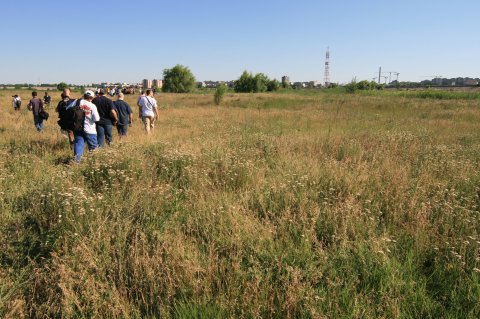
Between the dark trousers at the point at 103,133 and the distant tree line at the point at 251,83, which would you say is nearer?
the dark trousers at the point at 103,133

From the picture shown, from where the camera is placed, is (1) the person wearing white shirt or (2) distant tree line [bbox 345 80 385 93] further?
(2) distant tree line [bbox 345 80 385 93]

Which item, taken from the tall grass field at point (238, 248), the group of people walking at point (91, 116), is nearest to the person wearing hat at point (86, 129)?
the group of people walking at point (91, 116)

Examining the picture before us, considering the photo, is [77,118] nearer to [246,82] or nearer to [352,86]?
[352,86]

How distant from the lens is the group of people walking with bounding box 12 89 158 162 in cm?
663

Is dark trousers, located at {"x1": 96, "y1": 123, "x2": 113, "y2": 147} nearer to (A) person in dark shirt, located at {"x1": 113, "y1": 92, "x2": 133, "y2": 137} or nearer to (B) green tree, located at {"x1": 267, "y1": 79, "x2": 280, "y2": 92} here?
(A) person in dark shirt, located at {"x1": 113, "y1": 92, "x2": 133, "y2": 137}

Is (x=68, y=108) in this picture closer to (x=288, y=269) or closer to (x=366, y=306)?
(x=288, y=269)

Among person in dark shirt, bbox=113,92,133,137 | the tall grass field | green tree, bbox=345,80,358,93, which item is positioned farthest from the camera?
green tree, bbox=345,80,358,93

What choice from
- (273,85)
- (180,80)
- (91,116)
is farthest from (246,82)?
(91,116)

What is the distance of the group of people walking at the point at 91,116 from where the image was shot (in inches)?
261

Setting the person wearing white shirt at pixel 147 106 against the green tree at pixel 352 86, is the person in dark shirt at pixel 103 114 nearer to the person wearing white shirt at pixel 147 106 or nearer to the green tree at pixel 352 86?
the person wearing white shirt at pixel 147 106

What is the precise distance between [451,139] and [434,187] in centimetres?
651

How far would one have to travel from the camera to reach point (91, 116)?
6.75 meters

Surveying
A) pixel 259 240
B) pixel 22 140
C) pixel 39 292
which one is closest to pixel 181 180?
pixel 259 240

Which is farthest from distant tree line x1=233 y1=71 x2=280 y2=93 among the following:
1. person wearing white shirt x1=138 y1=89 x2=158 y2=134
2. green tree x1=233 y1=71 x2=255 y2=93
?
person wearing white shirt x1=138 y1=89 x2=158 y2=134
